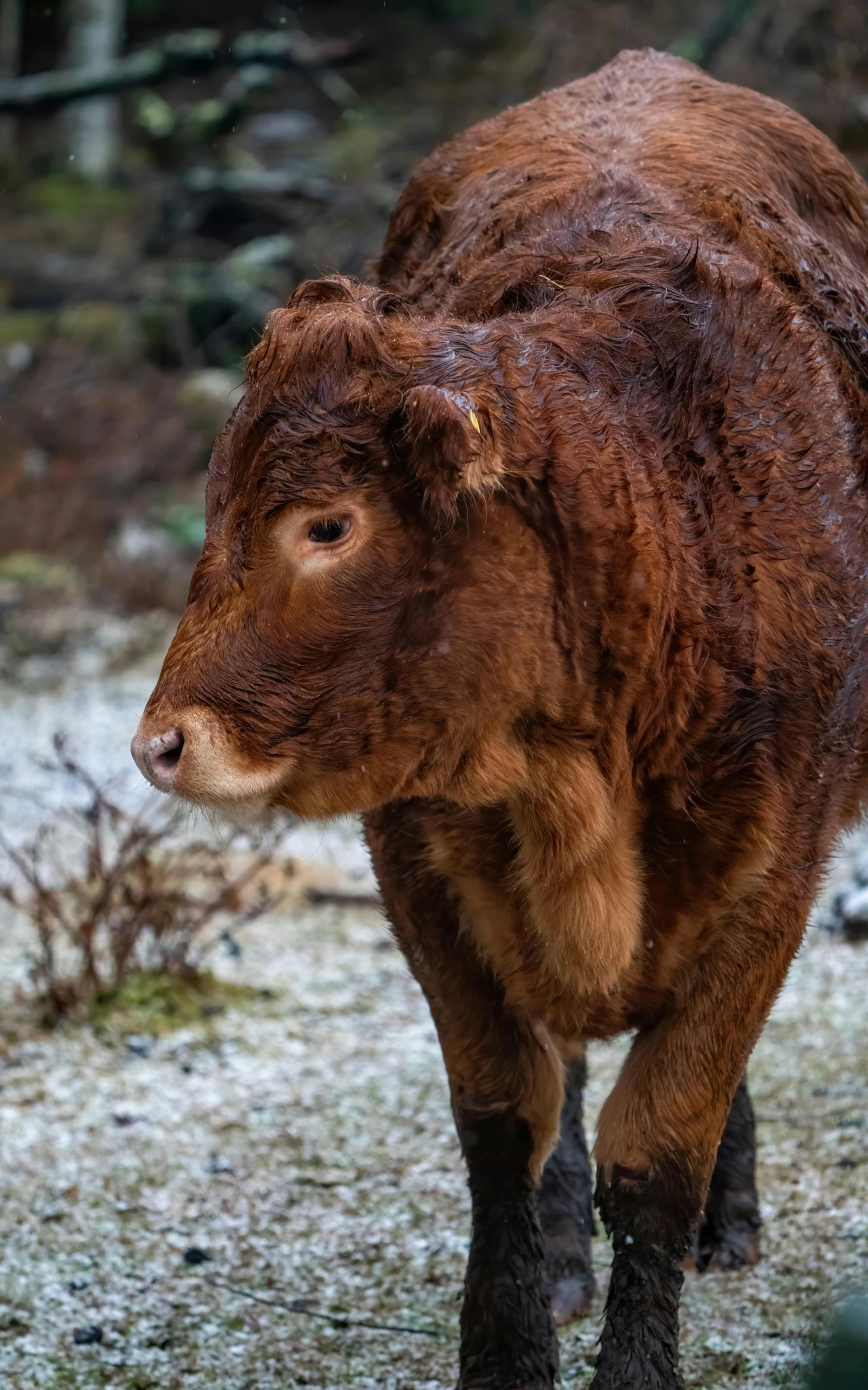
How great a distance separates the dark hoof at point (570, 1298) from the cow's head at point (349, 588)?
213 cm

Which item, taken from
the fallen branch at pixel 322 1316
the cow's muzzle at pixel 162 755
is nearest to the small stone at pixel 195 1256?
the fallen branch at pixel 322 1316

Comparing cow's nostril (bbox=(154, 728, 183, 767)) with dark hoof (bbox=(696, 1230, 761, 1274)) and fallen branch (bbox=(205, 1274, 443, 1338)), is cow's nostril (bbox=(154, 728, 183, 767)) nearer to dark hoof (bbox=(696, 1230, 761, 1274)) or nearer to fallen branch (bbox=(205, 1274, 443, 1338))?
fallen branch (bbox=(205, 1274, 443, 1338))

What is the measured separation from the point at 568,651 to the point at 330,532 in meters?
0.51

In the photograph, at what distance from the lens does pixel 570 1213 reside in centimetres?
466

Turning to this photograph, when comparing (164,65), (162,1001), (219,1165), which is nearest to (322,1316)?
(219,1165)

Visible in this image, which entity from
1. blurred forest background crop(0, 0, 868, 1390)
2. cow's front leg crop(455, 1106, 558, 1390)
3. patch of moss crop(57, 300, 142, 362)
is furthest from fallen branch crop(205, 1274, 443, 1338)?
patch of moss crop(57, 300, 142, 362)

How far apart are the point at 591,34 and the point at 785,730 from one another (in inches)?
752

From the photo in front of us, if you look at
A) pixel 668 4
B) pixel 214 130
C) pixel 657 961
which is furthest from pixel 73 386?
pixel 657 961

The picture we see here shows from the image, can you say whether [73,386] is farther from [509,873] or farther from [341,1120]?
[509,873]

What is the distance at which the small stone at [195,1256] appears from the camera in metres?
4.74

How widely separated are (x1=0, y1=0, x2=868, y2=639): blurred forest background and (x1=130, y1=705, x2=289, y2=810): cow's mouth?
7.84m

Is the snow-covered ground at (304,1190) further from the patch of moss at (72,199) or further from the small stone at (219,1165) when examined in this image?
the patch of moss at (72,199)

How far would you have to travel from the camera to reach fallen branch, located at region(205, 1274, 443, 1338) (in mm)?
4320

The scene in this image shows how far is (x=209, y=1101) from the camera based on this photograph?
5.98 metres
